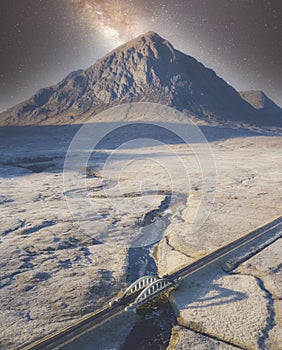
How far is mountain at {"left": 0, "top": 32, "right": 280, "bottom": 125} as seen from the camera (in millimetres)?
96438

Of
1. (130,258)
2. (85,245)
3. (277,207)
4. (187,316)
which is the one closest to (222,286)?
(187,316)

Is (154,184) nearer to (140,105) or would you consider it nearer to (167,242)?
(167,242)

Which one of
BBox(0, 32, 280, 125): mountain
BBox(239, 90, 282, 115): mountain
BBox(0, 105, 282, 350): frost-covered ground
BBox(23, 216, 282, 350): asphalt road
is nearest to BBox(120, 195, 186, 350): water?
BBox(0, 105, 282, 350): frost-covered ground

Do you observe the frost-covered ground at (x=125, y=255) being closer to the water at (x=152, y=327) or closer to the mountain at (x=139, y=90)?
the water at (x=152, y=327)

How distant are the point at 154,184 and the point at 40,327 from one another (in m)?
9.39

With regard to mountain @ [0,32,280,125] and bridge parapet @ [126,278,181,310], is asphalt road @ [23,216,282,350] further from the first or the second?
mountain @ [0,32,280,125]

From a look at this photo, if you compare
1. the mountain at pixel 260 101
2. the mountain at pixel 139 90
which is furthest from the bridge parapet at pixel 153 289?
the mountain at pixel 260 101

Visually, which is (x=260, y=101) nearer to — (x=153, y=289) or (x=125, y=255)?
(x=125, y=255)

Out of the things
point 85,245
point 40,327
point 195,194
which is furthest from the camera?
point 195,194

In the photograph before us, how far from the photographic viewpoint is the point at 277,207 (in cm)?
811

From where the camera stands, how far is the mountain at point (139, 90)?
96438mm

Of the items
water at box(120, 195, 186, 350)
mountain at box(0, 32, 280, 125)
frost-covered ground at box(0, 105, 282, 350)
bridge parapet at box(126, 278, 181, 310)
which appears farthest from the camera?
mountain at box(0, 32, 280, 125)

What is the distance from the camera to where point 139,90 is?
10188 cm

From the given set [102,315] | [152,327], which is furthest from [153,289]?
[102,315]
